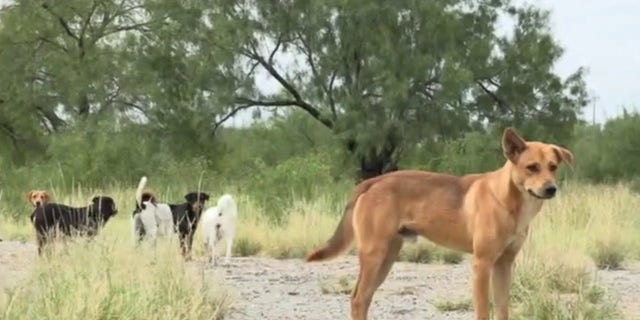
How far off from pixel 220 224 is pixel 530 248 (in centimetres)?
431

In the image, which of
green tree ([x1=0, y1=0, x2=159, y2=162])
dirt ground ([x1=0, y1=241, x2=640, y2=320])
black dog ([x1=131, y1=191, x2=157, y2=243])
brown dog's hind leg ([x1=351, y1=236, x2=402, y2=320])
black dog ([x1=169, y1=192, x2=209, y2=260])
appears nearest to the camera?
brown dog's hind leg ([x1=351, y1=236, x2=402, y2=320])

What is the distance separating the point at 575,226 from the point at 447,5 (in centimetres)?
1672

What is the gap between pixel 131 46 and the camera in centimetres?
3878

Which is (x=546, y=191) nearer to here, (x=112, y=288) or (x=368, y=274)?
(x=368, y=274)

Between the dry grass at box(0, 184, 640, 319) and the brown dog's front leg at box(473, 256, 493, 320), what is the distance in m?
0.53

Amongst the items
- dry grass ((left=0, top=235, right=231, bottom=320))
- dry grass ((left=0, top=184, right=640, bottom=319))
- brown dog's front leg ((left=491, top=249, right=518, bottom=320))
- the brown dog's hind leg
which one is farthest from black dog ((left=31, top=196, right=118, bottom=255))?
brown dog's front leg ((left=491, top=249, right=518, bottom=320))

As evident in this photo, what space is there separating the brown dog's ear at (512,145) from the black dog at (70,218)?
5485 mm

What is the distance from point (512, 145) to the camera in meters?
8.49

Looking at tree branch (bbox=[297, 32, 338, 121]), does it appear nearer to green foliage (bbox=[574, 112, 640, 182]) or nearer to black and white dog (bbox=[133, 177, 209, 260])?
green foliage (bbox=[574, 112, 640, 182])

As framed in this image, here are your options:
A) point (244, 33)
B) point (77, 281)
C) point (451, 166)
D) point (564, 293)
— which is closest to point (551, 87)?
point (451, 166)

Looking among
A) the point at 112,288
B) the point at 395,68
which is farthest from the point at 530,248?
the point at 395,68

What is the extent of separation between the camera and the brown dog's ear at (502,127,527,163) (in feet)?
27.7

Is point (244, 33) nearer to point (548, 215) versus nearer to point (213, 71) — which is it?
point (213, 71)

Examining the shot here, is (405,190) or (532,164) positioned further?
(405,190)
